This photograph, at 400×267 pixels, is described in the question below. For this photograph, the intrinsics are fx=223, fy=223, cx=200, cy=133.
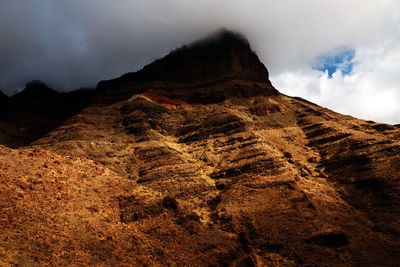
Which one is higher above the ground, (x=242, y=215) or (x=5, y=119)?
(x=5, y=119)

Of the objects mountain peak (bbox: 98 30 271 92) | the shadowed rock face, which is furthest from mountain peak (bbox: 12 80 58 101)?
mountain peak (bbox: 98 30 271 92)

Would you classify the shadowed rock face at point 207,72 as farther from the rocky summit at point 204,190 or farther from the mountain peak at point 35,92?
the mountain peak at point 35,92

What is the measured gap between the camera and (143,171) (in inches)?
1172

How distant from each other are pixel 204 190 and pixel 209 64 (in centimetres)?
4581

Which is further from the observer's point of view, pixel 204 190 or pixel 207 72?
pixel 207 72

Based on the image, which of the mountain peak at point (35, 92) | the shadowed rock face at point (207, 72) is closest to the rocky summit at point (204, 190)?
the shadowed rock face at point (207, 72)

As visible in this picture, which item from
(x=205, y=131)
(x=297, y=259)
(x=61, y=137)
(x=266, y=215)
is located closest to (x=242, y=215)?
(x=266, y=215)

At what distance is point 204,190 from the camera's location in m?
26.8

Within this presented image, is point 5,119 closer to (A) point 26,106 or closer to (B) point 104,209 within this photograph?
(A) point 26,106

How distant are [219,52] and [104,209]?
2279 inches

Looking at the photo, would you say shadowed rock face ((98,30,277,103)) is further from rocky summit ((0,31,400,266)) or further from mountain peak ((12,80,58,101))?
mountain peak ((12,80,58,101))

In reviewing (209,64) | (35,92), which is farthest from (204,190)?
(35,92)

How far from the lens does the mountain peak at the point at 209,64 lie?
2404 inches

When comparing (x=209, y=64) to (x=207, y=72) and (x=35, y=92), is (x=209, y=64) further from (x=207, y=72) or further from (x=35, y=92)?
(x=35, y=92)
